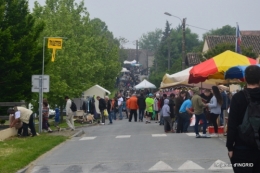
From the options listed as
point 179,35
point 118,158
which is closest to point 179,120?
point 118,158

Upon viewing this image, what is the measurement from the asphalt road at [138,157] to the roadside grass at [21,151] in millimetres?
300

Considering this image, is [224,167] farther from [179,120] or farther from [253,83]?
[179,120]

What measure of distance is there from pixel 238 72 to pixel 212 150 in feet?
14.7

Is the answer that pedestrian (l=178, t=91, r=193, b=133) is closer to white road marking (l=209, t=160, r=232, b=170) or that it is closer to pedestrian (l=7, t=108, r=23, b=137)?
pedestrian (l=7, t=108, r=23, b=137)

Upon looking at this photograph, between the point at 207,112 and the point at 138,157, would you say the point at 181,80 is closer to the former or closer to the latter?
the point at 207,112

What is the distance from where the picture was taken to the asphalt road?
1449cm

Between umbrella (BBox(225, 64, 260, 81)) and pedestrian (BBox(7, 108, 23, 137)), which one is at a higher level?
umbrella (BBox(225, 64, 260, 81))

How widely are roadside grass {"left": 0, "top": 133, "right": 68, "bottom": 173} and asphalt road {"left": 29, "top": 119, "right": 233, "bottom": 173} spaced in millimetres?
300

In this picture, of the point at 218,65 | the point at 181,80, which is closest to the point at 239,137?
the point at 218,65

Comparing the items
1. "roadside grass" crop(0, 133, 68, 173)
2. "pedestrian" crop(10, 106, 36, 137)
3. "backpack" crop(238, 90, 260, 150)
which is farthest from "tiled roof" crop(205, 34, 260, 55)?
"backpack" crop(238, 90, 260, 150)

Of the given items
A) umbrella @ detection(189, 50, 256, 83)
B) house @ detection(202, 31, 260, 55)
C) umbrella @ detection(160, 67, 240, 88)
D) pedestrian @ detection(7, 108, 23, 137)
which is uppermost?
house @ detection(202, 31, 260, 55)

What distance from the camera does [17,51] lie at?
35125mm

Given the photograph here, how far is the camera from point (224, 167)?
14.2 m

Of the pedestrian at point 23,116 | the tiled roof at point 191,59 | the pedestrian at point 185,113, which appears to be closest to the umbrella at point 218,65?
the pedestrian at point 185,113
